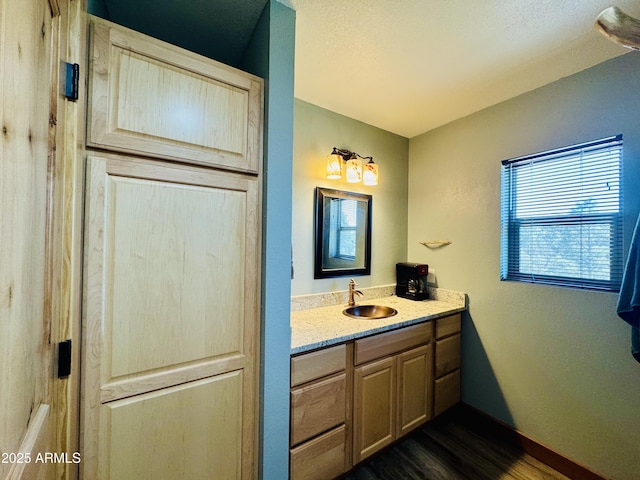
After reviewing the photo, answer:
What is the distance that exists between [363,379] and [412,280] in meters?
1.11

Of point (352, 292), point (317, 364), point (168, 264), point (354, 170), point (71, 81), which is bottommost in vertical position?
point (317, 364)

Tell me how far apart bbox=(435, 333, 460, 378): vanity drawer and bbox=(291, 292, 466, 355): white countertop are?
0.22 meters

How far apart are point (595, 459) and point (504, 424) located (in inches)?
18.1

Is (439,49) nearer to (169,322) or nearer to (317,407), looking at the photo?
(169,322)

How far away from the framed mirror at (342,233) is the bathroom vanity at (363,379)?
339 mm

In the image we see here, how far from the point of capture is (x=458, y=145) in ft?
7.31

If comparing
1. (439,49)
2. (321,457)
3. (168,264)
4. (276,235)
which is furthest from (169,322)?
(439,49)

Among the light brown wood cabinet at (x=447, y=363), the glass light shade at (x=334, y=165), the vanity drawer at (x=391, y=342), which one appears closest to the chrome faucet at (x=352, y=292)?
the vanity drawer at (x=391, y=342)

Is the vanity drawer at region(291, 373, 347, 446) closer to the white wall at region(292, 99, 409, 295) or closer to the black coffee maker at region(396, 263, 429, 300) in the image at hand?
the white wall at region(292, 99, 409, 295)

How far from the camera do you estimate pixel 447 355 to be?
2.06 meters

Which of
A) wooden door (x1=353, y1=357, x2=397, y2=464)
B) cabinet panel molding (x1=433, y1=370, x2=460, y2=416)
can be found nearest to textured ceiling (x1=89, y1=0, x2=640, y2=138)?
wooden door (x1=353, y1=357, x2=397, y2=464)

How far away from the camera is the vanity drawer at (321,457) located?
4.42 ft

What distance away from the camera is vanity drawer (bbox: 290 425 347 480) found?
135cm

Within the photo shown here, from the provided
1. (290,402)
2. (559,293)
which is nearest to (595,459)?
(559,293)
